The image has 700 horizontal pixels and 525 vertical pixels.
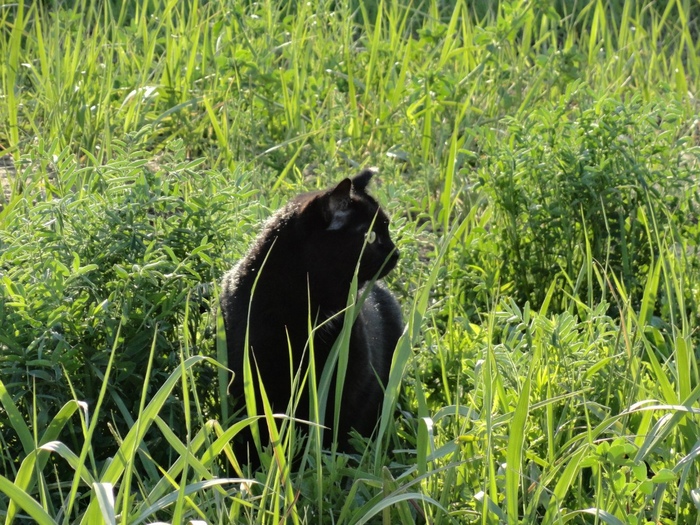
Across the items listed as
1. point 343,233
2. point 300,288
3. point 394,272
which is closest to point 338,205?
point 343,233

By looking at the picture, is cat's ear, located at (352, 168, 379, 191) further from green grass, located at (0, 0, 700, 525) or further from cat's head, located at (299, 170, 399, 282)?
green grass, located at (0, 0, 700, 525)

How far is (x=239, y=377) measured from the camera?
9.10ft

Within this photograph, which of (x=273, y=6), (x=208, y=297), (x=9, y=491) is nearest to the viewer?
(x=9, y=491)

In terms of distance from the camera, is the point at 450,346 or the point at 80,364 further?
the point at 450,346

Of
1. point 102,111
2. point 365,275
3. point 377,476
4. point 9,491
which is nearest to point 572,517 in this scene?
point 377,476

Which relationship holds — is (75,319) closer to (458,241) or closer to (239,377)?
(239,377)

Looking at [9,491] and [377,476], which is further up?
[9,491]

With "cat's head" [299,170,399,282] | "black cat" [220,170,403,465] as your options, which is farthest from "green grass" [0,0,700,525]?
"cat's head" [299,170,399,282]

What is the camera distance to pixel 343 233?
9.30 ft

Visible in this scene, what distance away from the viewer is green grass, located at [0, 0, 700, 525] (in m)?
2.18

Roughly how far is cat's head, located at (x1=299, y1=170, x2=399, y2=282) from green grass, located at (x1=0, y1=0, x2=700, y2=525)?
259 mm

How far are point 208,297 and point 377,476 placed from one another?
2.93 ft

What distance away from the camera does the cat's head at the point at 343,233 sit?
2750 millimetres

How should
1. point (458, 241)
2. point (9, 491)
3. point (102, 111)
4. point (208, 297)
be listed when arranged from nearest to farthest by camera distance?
point (9, 491) < point (208, 297) < point (458, 241) < point (102, 111)
